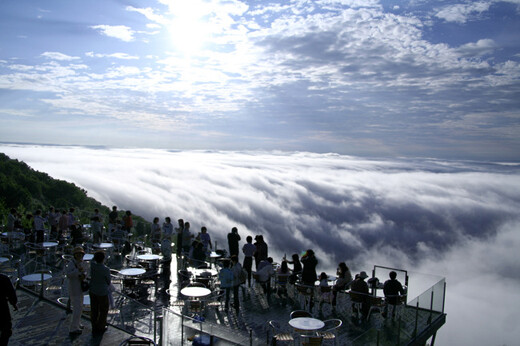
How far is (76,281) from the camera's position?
712cm

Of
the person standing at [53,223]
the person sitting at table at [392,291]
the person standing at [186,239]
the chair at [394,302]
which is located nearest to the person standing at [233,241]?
the person standing at [186,239]

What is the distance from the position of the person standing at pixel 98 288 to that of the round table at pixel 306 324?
3.52 meters

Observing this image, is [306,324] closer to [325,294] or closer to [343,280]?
[325,294]

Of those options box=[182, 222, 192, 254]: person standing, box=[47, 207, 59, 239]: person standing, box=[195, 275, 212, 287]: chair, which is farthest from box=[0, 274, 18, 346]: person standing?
box=[47, 207, 59, 239]: person standing

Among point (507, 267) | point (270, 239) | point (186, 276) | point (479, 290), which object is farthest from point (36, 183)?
point (507, 267)

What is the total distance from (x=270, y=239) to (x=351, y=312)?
115 m

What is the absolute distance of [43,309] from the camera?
8.45m

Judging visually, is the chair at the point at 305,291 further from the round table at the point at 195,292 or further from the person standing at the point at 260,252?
the round table at the point at 195,292

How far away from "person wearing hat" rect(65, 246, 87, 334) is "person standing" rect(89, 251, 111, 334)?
0.24 m

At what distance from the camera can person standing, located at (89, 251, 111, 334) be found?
6926mm

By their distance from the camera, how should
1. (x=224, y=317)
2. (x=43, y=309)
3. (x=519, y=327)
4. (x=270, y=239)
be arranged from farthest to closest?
(x=270, y=239)
(x=519, y=327)
(x=224, y=317)
(x=43, y=309)

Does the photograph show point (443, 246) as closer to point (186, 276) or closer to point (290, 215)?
point (290, 215)

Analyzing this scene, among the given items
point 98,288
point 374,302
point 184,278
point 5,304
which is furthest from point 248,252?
point 5,304

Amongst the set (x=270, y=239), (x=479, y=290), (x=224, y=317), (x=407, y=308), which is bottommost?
(x=479, y=290)
